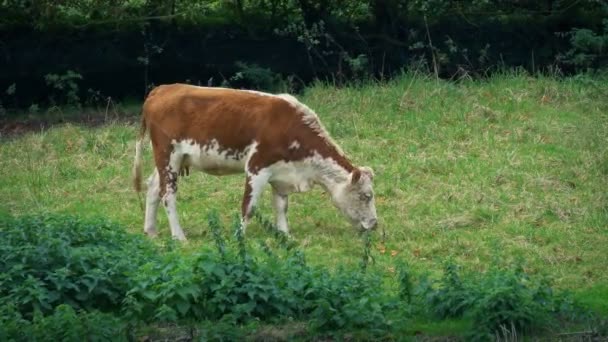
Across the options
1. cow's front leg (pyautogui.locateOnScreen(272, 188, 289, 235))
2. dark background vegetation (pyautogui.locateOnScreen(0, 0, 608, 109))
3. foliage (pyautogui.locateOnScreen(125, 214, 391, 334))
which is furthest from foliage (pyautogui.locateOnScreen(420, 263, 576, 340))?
dark background vegetation (pyautogui.locateOnScreen(0, 0, 608, 109))

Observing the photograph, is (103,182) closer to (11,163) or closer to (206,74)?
(11,163)

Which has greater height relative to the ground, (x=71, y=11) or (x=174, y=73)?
(x=71, y=11)

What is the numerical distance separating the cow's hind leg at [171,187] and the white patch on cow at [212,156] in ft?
0.32

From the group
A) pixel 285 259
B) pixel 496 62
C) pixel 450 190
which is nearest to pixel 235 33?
pixel 496 62

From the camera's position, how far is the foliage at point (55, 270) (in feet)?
32.4

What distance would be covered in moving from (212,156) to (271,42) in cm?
976

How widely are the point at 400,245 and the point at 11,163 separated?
22.3ft

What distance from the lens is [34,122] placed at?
70.8 ft

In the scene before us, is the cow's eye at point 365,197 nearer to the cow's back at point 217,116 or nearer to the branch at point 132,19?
the cow's back at point 217,116

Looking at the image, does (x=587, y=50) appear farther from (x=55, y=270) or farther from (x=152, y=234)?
(x=55, y=270)

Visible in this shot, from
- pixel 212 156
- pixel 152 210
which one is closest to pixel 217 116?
pixel 212 156

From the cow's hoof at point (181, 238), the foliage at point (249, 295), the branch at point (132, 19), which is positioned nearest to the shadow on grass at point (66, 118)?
the branch at point (132, 19)

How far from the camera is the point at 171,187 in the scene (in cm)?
1394

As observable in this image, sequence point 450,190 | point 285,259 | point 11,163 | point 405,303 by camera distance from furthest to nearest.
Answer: point 11,163 < point 450,190 < point 285,259 < point 405,303
